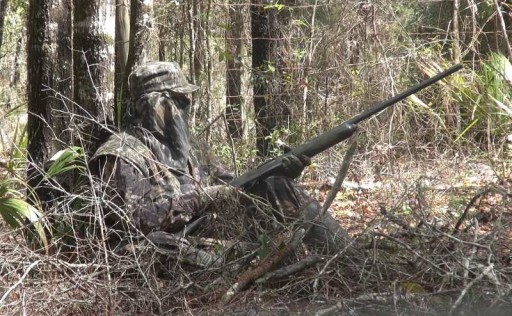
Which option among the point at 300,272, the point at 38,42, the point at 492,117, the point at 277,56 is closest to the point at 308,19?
the point at 277,56

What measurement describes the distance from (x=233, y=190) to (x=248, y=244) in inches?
15.6

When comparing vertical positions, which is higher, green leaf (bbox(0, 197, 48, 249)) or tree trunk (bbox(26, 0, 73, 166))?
tree trunk (bbox(26, 0, 73, 166))

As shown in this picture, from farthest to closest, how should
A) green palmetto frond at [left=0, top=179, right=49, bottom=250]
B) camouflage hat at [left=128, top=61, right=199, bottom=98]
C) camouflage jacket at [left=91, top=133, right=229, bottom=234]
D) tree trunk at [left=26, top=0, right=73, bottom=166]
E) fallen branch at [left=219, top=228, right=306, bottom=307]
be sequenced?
tree trunk at [left=26, top=0, right=73, bottom=166]
camouflage hat at [left=128, top=61, right=199, bottom=98]
camouflage jacket at [left=91, top=133, right=229, bottom=234]
green palmetto frond at [left=0, top=179, right=49, bottom=250]
fallen branch at [left=219, top=228, right=306, bottom=307]

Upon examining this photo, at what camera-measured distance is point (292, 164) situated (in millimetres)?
5641

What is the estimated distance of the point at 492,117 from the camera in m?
8.81

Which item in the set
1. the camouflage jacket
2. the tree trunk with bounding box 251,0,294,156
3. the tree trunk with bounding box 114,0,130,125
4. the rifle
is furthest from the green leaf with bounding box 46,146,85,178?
the tree trunk with bounding box 251,0,294,156

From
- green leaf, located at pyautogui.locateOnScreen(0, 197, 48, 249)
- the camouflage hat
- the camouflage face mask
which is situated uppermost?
the camouflage hat

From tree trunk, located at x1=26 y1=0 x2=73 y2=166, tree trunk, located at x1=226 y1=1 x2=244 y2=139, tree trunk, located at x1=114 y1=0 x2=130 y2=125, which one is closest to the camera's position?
tree trunk, located at x1=26 y1=0 x2=73 y2=166

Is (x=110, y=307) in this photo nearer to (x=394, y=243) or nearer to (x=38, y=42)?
(x=394, y=243)

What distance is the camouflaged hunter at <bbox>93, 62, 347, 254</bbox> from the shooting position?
5.47 meters

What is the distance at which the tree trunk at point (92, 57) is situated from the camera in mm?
6867

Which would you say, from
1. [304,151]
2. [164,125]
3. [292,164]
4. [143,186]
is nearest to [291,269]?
[292,164]

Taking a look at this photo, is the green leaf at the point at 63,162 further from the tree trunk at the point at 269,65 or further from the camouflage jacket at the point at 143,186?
the tree trunk at the point at 269,65

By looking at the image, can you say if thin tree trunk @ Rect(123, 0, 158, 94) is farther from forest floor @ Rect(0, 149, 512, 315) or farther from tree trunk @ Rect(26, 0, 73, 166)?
forest floor @ Rect(0, 149, 512, 315)
